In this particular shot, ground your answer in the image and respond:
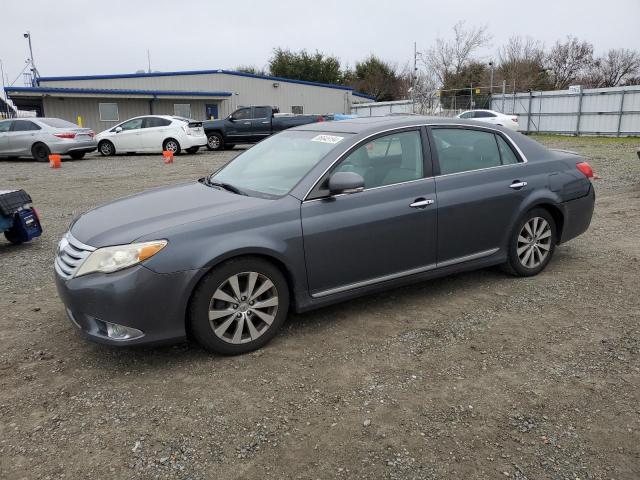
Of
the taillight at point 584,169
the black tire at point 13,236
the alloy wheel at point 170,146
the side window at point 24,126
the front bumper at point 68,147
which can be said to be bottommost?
the black tire at point 13,236

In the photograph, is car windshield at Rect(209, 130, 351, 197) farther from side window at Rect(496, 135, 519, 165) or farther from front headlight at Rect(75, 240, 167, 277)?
side window at Rect(496, 135, 519, 165)

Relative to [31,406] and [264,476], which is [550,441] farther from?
[31,406]

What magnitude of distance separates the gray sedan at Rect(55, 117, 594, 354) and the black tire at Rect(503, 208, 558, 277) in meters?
0.01

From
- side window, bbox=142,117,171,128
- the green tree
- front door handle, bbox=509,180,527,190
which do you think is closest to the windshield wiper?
front door handle, bbox=509,180,527,190

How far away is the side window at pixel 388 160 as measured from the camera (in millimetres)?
4121

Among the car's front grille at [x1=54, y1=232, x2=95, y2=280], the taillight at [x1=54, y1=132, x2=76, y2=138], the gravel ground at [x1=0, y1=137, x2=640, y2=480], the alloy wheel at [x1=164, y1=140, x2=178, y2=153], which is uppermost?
the taillight at [x1=54, y1=132, x2=76, y2=138]

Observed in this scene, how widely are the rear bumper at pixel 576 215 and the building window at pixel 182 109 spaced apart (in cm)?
3058

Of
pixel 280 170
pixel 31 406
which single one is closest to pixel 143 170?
pixel 280 170

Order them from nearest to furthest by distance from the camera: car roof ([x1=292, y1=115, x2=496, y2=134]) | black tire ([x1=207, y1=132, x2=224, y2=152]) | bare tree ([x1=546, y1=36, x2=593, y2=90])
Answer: car roof ([x1=292, y1=115, x2=496, y2=134])
black tire ([x1=207, y1=132, x2=224, y2=152])
bare tree ([x1=546, y1=36, x2=593, y2=90])

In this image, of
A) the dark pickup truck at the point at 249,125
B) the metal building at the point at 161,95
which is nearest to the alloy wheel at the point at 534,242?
the dark pickup truck at the point at 249,125

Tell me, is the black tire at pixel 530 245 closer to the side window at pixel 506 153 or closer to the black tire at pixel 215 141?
the side window at pixel 506 153

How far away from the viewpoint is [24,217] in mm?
6465

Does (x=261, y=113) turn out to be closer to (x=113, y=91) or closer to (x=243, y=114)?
(x=243, y=114)

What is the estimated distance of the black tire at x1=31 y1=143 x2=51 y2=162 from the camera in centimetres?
1770
